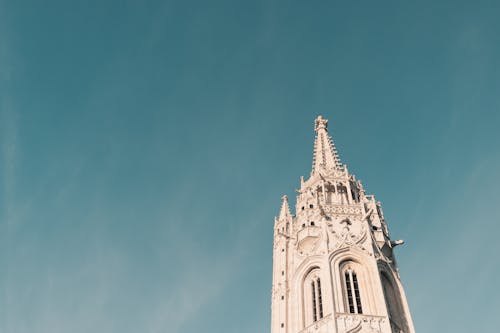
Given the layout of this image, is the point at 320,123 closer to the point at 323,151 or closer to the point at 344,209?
the point at 323,151

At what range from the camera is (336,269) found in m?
41.6

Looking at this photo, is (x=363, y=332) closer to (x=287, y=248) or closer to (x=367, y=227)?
(x=367, y=227)

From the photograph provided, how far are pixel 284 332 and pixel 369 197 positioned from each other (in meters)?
19.3

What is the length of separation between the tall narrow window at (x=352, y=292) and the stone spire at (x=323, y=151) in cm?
1804

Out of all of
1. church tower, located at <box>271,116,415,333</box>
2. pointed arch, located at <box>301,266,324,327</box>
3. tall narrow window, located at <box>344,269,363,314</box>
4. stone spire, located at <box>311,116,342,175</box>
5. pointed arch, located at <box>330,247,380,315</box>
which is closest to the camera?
church tower, located at <box>271,116,415,333</box>

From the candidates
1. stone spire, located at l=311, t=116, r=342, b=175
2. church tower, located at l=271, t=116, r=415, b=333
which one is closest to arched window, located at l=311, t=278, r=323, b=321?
church tower, located at l=271, t=116, r=415, b=333

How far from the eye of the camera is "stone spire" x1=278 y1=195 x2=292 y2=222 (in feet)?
183

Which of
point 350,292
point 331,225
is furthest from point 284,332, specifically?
point 331,225

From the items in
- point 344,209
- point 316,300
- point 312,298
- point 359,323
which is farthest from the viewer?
point 344,209

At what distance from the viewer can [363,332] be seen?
36312 millimetres

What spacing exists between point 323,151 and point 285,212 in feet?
37.3

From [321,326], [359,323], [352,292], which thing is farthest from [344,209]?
[359,323]

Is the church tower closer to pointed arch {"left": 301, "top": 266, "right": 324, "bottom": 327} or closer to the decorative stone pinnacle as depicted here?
pointed arch {"left": 301, "top": 266, "right": 324, "bottom": 327}

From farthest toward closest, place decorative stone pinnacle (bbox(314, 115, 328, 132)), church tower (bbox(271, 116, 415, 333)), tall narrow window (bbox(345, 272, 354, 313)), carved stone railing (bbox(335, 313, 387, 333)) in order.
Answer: decorative stone pinnacle (bbox(314, 115, 328, 132)) → tall narrow window (bbox(345, 272, 354, 313)) → church tower (bbox(271, 116, 415, 333)) → carved stone railing (bbox(335, 313, 387, 333))
